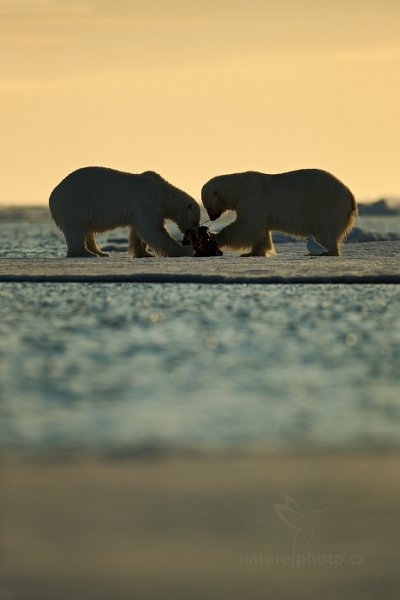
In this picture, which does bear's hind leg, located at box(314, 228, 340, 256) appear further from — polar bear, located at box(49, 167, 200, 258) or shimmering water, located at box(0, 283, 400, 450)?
shimmering water, located at box(0, 283, 400, 450)

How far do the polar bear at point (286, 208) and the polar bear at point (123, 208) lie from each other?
62 centimetres

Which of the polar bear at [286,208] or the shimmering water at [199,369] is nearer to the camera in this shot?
the shimmering water at [199,369]

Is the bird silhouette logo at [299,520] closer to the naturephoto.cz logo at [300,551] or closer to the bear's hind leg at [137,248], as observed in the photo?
the naturephoto.cz logo at [300,551]

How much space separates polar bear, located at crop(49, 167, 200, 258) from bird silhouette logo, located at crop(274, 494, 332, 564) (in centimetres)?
1446

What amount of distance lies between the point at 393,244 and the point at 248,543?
1797 cm

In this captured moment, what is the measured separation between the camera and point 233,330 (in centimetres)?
1025

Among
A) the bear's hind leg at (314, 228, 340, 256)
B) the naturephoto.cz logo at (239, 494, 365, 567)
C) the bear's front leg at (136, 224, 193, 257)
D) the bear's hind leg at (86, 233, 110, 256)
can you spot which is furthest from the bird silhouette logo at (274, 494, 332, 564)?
the bear's hind leg at (86, 233, 110, 256)

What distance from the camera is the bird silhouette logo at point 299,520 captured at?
14.3 feet

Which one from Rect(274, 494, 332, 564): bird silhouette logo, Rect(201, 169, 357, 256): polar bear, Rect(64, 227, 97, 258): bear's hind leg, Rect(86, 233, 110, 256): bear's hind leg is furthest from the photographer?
Rect(86, 233, 110, 256): bear's hind leg

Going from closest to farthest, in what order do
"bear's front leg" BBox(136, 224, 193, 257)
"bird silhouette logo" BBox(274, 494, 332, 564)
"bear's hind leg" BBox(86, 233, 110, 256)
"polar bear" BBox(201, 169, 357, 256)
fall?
"bird silhouette logo" BBox(274, 494, 332, 564)
"bear's front leg" BBox(136, 224, 193, 257)
"polar bear" BBox(201, 169, 357, 256)
"bear's hind leg" BBox(86, 233, 110, 256)

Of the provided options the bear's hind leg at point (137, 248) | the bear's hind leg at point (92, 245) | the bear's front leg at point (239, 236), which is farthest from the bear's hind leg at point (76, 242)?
the bear's front leg at point (239, 236)

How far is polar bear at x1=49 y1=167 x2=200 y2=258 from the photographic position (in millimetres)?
19156

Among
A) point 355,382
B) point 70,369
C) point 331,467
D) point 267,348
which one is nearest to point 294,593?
point 331,467

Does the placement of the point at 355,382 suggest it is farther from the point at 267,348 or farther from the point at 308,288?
the point at 308,288
